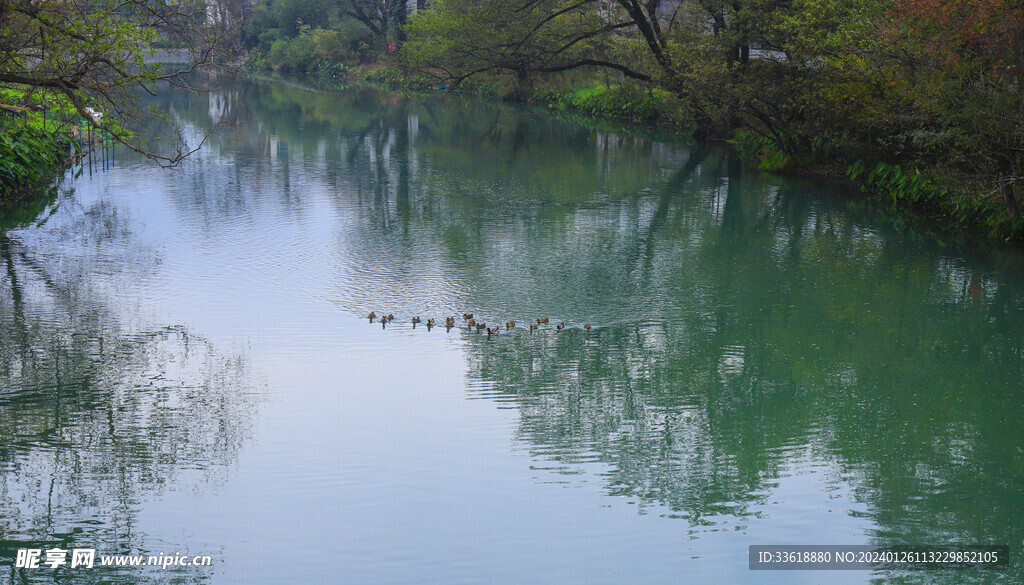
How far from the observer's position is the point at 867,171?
23219 millimetres

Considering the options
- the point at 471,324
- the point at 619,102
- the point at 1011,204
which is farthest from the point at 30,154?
the point at 619,102

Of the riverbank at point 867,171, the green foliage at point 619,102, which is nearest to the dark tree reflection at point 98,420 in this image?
the riverbank at point 867,171

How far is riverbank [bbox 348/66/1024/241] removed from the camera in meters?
17.3

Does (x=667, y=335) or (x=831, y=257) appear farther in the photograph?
(x=831, y=257)

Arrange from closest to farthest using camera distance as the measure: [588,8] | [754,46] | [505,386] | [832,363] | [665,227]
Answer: [505,386]
[832,363]
[665,227]
[754,46]
[588,8]

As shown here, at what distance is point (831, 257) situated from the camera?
1633 cm

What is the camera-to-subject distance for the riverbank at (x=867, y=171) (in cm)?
1731

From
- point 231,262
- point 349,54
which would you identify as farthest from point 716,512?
point 349,54

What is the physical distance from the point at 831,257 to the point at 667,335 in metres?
5.65

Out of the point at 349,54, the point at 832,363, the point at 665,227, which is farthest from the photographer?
the point at 349,54

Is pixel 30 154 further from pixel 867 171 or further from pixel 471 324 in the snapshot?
pixel 867 171

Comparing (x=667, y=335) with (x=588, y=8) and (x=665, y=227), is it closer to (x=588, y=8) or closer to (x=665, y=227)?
(x=665, y=227)

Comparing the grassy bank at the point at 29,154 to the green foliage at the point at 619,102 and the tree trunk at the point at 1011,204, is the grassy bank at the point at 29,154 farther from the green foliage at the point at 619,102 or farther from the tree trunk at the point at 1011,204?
the green foliage at the point at 619,102

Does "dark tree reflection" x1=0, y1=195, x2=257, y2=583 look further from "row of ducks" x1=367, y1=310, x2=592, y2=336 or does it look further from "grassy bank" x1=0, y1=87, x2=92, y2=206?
"grassy bank" x1=0, y1=87, x2=92, y2=206
